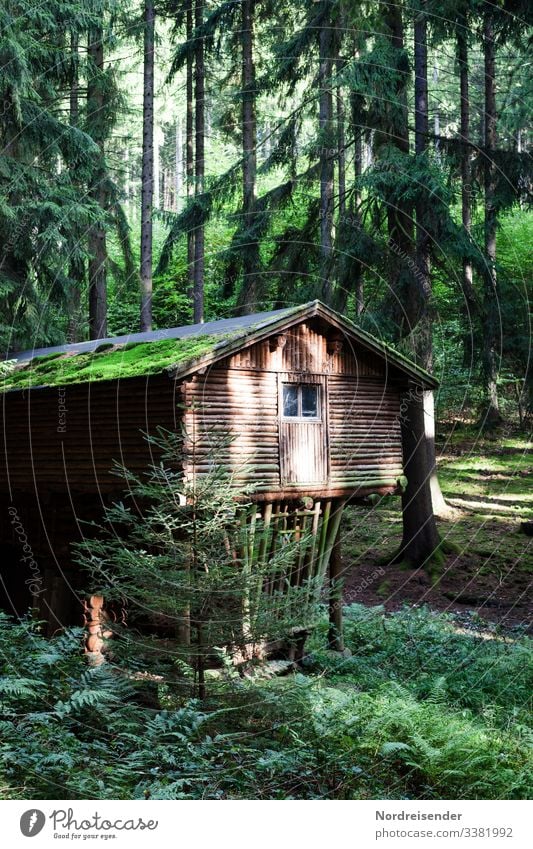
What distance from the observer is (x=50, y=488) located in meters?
16.0

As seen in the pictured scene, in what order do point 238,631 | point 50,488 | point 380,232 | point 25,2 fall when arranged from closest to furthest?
point 238,631
point 50,488
point 25,2
point 380,232

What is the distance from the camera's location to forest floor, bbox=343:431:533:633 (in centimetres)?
2055

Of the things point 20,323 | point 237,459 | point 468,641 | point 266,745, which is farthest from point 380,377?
point 20,323

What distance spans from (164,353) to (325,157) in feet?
32.9

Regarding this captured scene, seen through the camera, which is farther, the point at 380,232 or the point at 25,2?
the point at 380,232

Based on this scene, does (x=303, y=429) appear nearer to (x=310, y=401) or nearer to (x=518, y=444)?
(x=310, y=401)

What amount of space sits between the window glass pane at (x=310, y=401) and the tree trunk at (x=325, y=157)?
5.50m

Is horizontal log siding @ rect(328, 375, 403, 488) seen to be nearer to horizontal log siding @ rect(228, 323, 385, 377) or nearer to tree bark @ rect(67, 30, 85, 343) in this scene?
horizontal log siding @ rect(228, 323, 385, 377)

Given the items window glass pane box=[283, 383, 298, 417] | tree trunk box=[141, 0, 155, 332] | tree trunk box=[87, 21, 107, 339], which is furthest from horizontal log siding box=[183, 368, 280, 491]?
tree trunk box=[87, 21, 107, 339]

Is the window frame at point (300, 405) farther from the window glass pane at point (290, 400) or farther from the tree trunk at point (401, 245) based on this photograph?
the tree trunk at point (401, 245)

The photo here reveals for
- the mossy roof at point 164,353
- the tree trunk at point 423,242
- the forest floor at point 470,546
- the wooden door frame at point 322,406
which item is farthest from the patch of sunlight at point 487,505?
the wooden door frame at point 322,406

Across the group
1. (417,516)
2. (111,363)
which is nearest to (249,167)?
(111,363)
